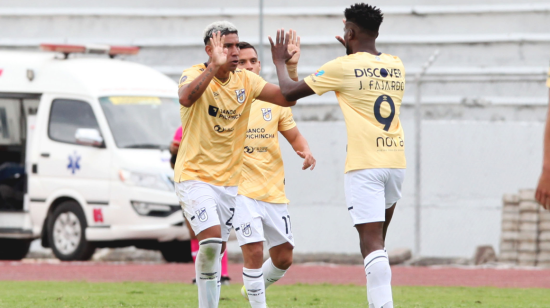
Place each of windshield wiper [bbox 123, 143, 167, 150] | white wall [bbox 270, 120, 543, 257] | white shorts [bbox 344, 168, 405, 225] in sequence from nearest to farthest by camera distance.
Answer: white shorts [bbox 344, 168, 405, 225] < windshield wiper [bbox 123, 143, 167, 150] < white wall [bbox 270, 120, 543, 257]

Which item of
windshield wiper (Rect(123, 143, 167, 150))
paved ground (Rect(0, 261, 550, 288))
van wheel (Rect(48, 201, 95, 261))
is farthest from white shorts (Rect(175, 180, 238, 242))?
van wheel (Rect(48, 201, 95, 261))

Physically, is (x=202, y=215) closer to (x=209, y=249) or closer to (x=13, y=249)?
(x=209, y=249)

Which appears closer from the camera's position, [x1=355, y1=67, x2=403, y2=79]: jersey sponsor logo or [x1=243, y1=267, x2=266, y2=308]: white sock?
[x1=355, y1=67, x2=403, y2=79]: jersey sponsor logo

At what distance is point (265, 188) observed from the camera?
830cm

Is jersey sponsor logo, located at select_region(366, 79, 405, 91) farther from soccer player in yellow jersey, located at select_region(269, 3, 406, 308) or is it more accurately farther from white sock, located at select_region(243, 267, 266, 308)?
white sock, located at select_region(243, 267, 266, 308)

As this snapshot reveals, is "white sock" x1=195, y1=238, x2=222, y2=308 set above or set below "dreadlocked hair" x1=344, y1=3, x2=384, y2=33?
below

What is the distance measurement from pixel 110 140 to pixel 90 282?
9.74 ft

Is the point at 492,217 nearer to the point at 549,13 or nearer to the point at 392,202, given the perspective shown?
the point at 549,13

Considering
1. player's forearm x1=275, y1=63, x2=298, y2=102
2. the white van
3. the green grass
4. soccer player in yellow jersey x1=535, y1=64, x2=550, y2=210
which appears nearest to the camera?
soccer player in yellow jersey x1=535, y1=64, x2=550, y2=210

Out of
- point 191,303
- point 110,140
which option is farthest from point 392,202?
point 110,140

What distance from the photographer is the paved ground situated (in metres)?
12.2

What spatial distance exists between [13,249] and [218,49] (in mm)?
10636

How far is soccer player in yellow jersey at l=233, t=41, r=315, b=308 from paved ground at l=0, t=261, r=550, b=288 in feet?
12.1

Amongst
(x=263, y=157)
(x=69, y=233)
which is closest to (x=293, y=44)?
(x=263, y=157)
